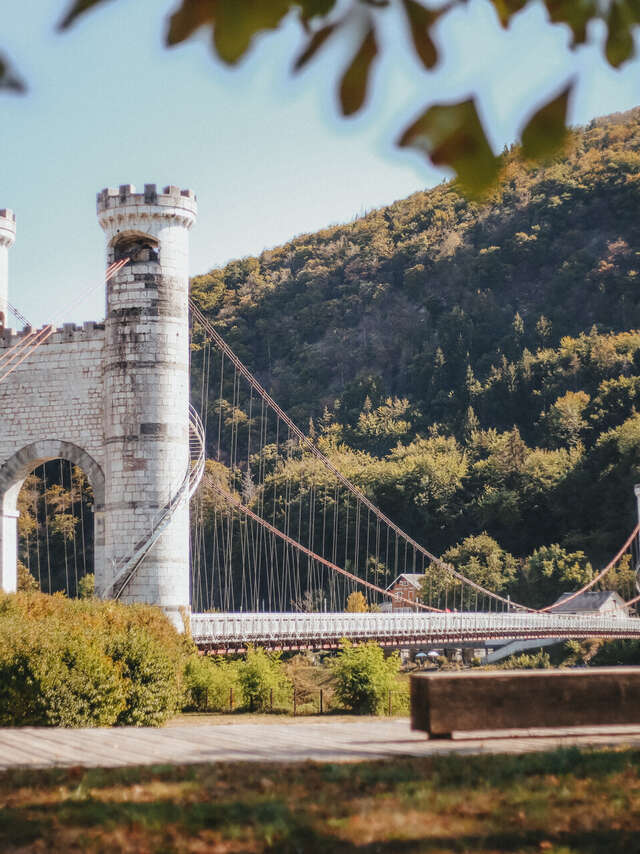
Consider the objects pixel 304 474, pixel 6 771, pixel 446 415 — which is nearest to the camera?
pixel 6 771

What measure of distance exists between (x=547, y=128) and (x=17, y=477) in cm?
2273

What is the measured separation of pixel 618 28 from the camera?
88.6 inches

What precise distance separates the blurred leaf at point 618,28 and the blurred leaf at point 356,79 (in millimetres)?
487

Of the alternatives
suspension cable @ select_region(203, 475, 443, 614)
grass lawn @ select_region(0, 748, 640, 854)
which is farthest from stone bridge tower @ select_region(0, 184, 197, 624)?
grass lawn @ select_region(0, 748, 640, 854)

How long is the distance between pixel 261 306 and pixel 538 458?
2703cm

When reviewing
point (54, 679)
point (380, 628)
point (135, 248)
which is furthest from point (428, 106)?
point (380, 628)

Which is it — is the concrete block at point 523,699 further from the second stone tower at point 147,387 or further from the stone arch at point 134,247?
the stone arch at point 134,247

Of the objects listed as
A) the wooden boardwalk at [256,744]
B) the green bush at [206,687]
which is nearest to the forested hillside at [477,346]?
the green bush at [206,687]

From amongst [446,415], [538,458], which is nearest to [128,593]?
[538,458]

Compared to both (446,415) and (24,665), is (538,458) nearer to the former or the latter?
(446,415)

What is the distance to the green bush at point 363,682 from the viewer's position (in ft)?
65.7

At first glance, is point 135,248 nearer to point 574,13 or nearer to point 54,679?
point 54,679

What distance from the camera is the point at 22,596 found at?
17.1 metres

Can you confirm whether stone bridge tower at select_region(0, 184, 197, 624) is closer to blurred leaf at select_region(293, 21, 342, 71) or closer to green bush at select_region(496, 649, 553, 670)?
blurred leaf at select_region(293, 21, 342, 71)
